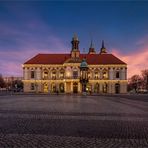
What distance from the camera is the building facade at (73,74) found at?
83812 millimetres

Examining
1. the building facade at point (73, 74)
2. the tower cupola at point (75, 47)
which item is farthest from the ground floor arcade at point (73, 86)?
the tower cupola at point (75, 47)

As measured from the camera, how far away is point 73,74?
84000mm

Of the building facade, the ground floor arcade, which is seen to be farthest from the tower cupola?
the ground floor arcade

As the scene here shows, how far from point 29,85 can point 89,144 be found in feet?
262

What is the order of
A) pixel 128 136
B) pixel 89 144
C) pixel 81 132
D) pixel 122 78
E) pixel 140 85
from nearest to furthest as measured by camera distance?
1. pixel 89 144
2. pixel 128 136
3. pixel 81 132
4. pixel 122 78
5. pixel 140 85

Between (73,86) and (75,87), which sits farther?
(73,86)

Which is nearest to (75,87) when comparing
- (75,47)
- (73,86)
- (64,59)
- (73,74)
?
(73,86)

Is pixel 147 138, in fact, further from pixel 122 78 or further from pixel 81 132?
pixel 122 78

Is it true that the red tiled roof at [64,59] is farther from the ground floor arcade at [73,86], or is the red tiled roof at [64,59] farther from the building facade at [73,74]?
the ground floor arcade at [73,86]

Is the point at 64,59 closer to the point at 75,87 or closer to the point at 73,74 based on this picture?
the point at 73,74

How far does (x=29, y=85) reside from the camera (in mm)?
85500

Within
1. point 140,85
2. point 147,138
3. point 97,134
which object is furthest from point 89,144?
point 140,85

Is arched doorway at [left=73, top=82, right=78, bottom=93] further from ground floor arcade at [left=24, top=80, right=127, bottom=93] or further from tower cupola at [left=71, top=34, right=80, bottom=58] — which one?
tower cupola at [left=71, top=34, right=80, bottom=58]

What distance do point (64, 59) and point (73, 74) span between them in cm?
743
